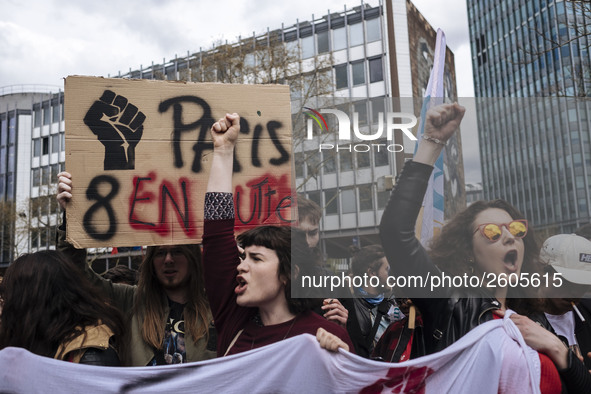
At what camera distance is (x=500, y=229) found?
2277 mm

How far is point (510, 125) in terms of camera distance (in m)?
2.51

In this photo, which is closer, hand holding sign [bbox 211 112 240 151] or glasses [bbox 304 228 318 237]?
glasses [bbox 304 228 318 237]

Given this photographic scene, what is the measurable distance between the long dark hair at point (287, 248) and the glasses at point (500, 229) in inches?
26.8

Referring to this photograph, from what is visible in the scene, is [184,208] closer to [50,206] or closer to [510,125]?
[510,125]

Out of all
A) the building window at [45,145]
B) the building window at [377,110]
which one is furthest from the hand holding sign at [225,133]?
the building window at [45,145]

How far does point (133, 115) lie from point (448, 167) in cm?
168

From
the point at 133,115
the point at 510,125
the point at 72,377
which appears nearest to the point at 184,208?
the point at 133,115

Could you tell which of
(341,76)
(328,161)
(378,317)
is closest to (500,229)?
(328,161)

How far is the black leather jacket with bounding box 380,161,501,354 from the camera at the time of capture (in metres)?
2.19

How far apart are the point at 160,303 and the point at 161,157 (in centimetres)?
76

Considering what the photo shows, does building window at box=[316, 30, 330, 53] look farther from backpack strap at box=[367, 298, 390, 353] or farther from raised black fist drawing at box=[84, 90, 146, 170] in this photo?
raised black fist drawing at box=[84, 90, 146, 170]

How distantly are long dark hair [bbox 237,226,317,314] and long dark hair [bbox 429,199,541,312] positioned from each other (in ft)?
1.67

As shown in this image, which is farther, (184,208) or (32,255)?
(184,208)

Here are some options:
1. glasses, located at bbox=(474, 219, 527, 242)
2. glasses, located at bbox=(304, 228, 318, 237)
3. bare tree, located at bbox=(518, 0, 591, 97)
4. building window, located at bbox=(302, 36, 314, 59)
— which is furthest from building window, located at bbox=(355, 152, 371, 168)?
building window, located at bbox=(302, 36, 314, 59)
